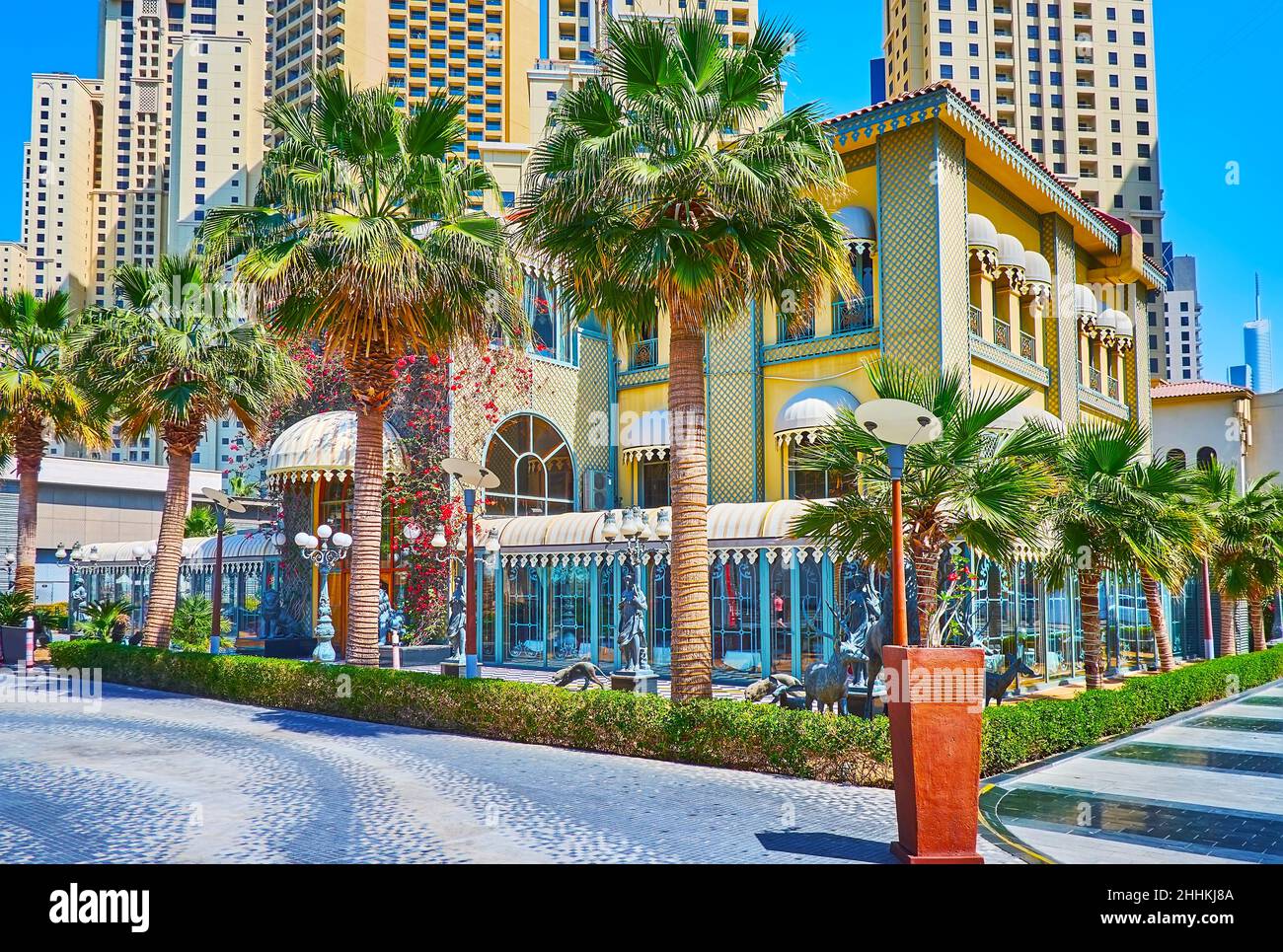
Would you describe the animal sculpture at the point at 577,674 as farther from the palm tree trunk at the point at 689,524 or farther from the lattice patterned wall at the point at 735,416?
the lattice patterned wall at the point at 735,416

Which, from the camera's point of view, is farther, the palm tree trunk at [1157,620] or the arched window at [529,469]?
the arched window at [529,469]

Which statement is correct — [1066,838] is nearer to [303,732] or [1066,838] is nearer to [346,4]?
[303,732]

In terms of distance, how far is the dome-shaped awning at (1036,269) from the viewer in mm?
22938

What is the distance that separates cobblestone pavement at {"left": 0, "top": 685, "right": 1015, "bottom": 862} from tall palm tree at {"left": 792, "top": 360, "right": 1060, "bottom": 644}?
9.14 feet

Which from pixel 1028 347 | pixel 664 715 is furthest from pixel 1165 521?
pixel 1028 347

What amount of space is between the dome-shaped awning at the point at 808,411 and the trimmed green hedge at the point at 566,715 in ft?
32.1

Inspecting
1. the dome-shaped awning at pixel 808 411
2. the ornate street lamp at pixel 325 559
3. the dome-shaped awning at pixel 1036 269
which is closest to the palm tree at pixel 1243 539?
the dome-shaped awning at pixel 1036 269

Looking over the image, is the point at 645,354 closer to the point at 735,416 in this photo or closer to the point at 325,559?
the point at 735,416

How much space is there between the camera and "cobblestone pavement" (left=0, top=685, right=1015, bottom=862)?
748 cm

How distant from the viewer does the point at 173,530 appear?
776 inches

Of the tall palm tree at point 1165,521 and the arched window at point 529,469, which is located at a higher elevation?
the arched window at point 529,469

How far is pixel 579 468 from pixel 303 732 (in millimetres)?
13430

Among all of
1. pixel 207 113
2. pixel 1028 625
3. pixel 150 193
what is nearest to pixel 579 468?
pixel 1028 625

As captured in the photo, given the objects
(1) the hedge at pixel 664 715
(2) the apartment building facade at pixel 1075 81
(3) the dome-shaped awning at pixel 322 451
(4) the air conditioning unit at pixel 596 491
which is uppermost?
(2) the apartment building facade at pixel 1075 81
